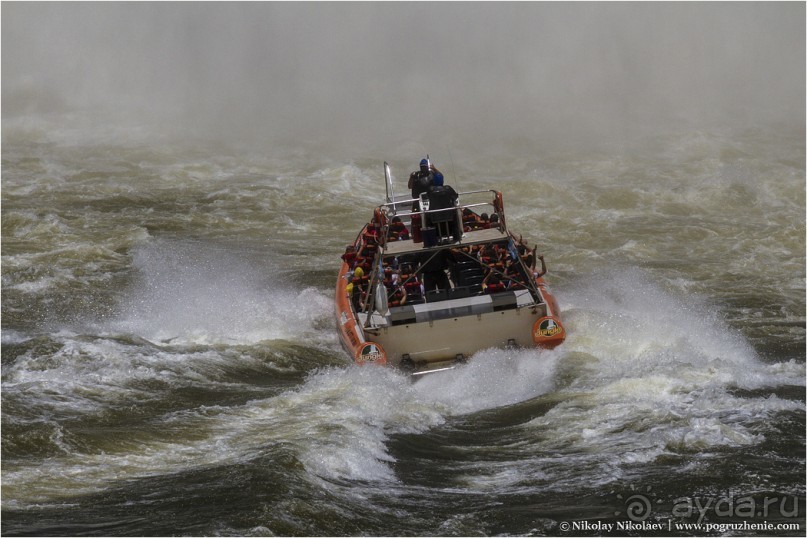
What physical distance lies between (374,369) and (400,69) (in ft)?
97.6

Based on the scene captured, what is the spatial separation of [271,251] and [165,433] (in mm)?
8885

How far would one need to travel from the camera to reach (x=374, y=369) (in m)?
11.7

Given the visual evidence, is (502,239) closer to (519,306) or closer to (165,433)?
(519,306)

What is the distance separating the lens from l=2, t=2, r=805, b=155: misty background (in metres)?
33.2

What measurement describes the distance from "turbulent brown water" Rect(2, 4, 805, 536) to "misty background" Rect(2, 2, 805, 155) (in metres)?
0.39

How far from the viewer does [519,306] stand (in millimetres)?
12227

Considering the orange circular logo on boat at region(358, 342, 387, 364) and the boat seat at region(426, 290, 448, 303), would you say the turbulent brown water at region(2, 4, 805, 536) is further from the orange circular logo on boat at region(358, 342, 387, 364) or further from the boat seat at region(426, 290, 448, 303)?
the boat seat at region(426, 290, 448, 303)

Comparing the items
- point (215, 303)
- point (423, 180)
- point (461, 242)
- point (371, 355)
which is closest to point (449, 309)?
point (461, 242)

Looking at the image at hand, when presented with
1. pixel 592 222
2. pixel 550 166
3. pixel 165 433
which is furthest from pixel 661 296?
pixel 550 166

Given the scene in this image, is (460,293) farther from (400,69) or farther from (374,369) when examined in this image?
(400,69)

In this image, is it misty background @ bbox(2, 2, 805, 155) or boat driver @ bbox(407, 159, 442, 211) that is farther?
misty background @ bbox(2, 2, 805, 155)

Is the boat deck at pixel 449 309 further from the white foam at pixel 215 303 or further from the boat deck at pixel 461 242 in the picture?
the white foam at pixel 215 303

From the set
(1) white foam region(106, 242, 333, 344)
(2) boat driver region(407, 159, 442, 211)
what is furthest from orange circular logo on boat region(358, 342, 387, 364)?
(2) boat driver region(407, 159, 442, 211)

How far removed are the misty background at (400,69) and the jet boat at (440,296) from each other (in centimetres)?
1769
